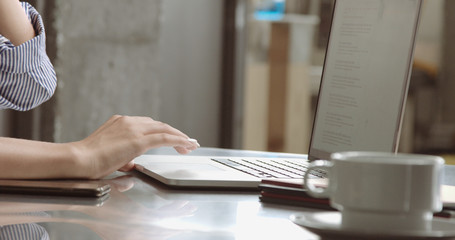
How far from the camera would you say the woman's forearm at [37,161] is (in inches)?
40.2

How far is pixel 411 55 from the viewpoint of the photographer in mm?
1144

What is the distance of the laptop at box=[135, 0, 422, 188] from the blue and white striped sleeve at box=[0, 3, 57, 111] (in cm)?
30

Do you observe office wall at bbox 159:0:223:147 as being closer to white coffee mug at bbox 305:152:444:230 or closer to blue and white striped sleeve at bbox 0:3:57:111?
blue and white striped sleeve at bbox 0:3:57:111

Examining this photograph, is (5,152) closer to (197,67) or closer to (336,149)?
(336,149)

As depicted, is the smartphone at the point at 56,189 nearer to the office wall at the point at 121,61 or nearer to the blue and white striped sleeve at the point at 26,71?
the blue and white striped sleeve at the point at 26,71

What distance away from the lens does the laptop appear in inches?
44.0

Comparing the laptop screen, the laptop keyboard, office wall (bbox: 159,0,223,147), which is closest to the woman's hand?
the laptop keyboard

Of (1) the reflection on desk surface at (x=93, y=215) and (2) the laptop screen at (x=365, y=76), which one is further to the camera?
(2) the laptop screen at (x=365, y=76)

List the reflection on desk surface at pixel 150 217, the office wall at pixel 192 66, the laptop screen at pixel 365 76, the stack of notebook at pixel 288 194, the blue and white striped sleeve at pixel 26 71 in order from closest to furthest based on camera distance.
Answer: the reflection on desk surface at pixel 150 217
the stack of notebook at pixel 288 194
the laptop screen at pixel 365 76
the blue and white striped sleeve at pixel 26 71
the office wall at pixel 192 66

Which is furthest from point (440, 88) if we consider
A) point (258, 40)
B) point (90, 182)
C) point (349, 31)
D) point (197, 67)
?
point (90, 182)

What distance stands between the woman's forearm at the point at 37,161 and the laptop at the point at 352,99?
132mm

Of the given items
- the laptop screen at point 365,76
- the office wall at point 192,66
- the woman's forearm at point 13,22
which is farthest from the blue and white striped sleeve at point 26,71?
the office wall at point 192,66

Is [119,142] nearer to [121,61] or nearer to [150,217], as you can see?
[150,217]

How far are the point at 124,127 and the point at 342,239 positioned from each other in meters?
0.51
